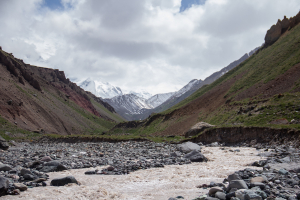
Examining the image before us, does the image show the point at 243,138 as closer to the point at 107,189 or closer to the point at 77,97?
the point at 107,189

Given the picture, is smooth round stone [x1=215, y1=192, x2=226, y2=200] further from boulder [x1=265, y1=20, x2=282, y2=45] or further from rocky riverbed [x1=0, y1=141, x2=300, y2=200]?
boulder [x1=265, y1=20, x2=282, y2=45]

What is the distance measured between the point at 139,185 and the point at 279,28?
284 ft

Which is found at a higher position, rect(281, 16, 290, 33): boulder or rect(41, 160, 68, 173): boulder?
rect(281, 16, 290, 33): boulder

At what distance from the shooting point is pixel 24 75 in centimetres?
10550

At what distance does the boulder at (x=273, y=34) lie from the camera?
246ft

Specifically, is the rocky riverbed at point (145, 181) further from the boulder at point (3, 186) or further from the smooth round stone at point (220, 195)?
the boulder at point (3, 186)

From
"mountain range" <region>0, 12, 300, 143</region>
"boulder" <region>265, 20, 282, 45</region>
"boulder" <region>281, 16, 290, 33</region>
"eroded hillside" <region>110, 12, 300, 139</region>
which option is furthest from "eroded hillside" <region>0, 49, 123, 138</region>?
"boulder" <region>281, 16, 290, 33</region>

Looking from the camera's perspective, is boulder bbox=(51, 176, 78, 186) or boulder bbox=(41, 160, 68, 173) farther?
boulder bbox=(41, 160, 68, 173)

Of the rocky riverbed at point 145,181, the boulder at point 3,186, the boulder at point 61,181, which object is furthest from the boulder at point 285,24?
the boulder at point 3,186

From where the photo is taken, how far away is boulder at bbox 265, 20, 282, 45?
7484 cm

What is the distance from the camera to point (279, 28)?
246 ft

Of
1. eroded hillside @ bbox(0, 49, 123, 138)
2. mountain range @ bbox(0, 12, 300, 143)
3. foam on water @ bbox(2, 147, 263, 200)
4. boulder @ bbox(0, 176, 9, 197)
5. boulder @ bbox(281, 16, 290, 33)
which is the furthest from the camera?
boulder @ bbox(281, 16, 290, 33)

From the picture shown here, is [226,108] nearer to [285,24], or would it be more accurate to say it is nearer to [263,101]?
[263,101]

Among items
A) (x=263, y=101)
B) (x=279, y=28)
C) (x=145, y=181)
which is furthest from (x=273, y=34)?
(x=145, y=181)
